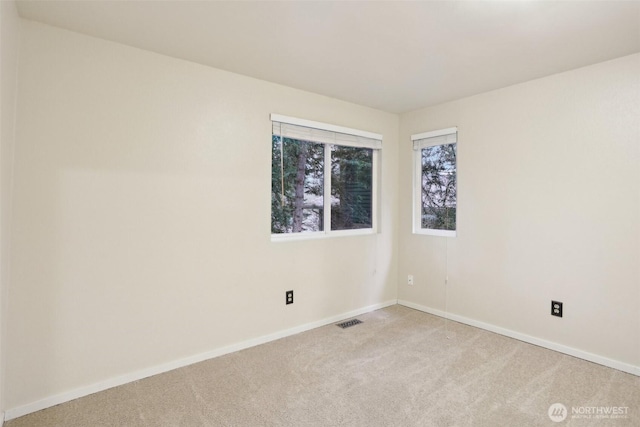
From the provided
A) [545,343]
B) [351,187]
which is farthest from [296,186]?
[545,343]

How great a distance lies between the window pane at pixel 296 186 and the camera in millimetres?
3072

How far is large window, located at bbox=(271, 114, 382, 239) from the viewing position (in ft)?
10.1

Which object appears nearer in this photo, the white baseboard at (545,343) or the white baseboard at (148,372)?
the white baseboard at (148,372)

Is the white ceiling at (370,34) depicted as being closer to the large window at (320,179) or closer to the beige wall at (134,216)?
the beige wall at (134,216)

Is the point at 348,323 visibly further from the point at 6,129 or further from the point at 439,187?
the point at 6,129

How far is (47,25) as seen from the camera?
1.99m

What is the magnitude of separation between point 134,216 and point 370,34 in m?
1.97

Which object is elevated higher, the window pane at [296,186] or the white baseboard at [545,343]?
the window pane at [296,186]

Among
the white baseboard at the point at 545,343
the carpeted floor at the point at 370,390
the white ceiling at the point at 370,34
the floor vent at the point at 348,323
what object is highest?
the white ceiling at the point at 370,34

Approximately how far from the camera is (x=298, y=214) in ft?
10.8

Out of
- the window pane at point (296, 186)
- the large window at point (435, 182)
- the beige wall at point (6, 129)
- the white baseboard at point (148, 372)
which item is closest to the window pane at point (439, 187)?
the large window at point (435, 182)

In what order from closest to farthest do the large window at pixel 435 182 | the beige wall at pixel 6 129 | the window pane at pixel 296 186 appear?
1. the beige wall at pixel 6 129
2. the window pane at pixel 296 186
3. the large window at pixel 435 182

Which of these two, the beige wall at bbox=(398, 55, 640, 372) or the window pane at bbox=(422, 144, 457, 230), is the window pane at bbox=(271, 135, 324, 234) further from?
the beige wall at bbox=(398, 55, 640, 372)

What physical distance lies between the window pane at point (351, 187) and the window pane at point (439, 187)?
2.08 ft
